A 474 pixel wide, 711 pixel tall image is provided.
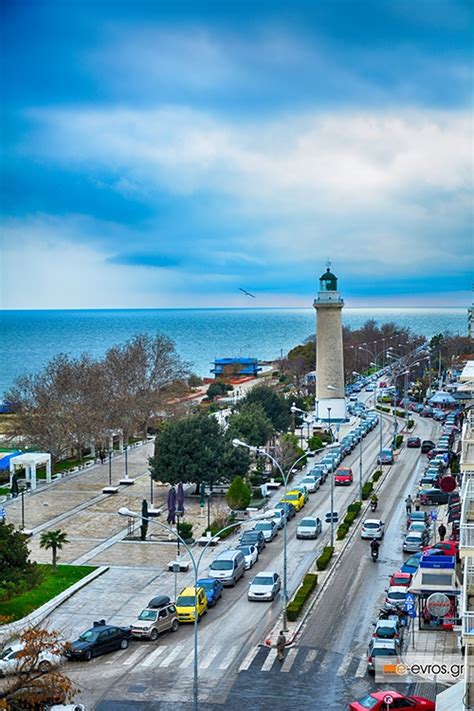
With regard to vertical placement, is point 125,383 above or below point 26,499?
above

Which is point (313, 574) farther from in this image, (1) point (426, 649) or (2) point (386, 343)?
(2) point (386, 343)

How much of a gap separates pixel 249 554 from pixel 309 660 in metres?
10.1

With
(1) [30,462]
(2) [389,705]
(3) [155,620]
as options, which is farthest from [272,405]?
(2) [389,705]

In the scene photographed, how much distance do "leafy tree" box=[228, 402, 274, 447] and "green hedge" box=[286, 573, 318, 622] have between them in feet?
74.1

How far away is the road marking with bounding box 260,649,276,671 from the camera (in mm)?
24656

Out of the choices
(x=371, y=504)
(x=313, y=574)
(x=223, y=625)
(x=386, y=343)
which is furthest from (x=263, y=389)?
(x=386, y=343)

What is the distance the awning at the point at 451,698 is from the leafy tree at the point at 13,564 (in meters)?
13.4

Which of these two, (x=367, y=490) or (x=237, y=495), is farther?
(x=367, y=490)

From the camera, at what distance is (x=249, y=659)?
2536cm

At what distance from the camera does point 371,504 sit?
45.0 m

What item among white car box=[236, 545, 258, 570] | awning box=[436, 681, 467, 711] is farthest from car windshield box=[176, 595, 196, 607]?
awning box=[436, 681, 467, 711]

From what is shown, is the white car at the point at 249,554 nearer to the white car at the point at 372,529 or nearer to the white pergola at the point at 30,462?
the white car at the point at 372,529

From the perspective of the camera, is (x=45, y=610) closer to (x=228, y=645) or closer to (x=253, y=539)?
(x=228, y=645)

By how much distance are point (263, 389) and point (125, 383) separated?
38.8 feet
